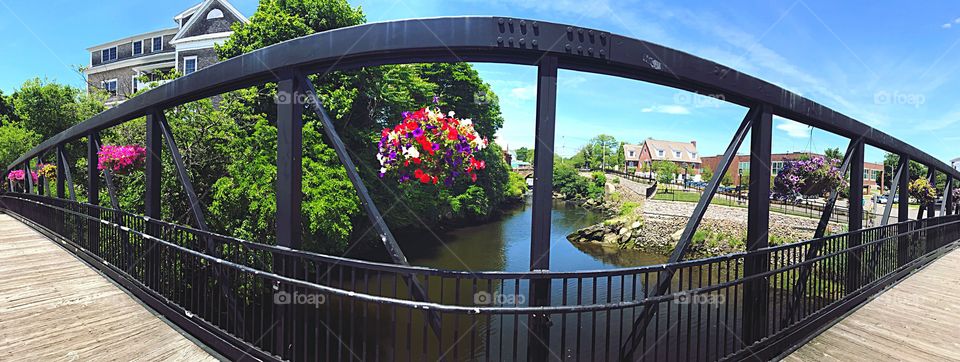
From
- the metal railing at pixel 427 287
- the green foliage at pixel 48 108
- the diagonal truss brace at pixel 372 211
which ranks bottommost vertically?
the metal railing at pixel 427 287

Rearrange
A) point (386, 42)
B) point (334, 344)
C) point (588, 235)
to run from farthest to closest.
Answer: point (588, 235) → point (334, 344) → point (386, 42)

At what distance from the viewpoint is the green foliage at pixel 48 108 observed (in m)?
18.4

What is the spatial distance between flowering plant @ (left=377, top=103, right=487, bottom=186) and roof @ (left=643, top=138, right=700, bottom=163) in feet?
217

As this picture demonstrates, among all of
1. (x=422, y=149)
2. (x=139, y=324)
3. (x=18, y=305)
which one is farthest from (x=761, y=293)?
(x=18, y=305)

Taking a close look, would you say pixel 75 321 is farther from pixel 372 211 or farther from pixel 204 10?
pixel 204 10

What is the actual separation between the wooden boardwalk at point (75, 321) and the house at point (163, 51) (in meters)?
16.2

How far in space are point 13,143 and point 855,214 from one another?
27052mm

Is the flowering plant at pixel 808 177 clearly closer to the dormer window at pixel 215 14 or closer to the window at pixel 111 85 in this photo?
the dormer window at pixel 215 14

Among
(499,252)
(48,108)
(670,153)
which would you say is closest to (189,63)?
(48,108)

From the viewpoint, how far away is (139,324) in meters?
3.66

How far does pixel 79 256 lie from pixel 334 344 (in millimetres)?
4236

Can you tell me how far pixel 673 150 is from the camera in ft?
217

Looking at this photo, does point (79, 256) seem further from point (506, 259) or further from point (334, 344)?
point (506, 259)

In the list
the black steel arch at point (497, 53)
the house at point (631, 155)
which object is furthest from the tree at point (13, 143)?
the house at point (631, 155)
